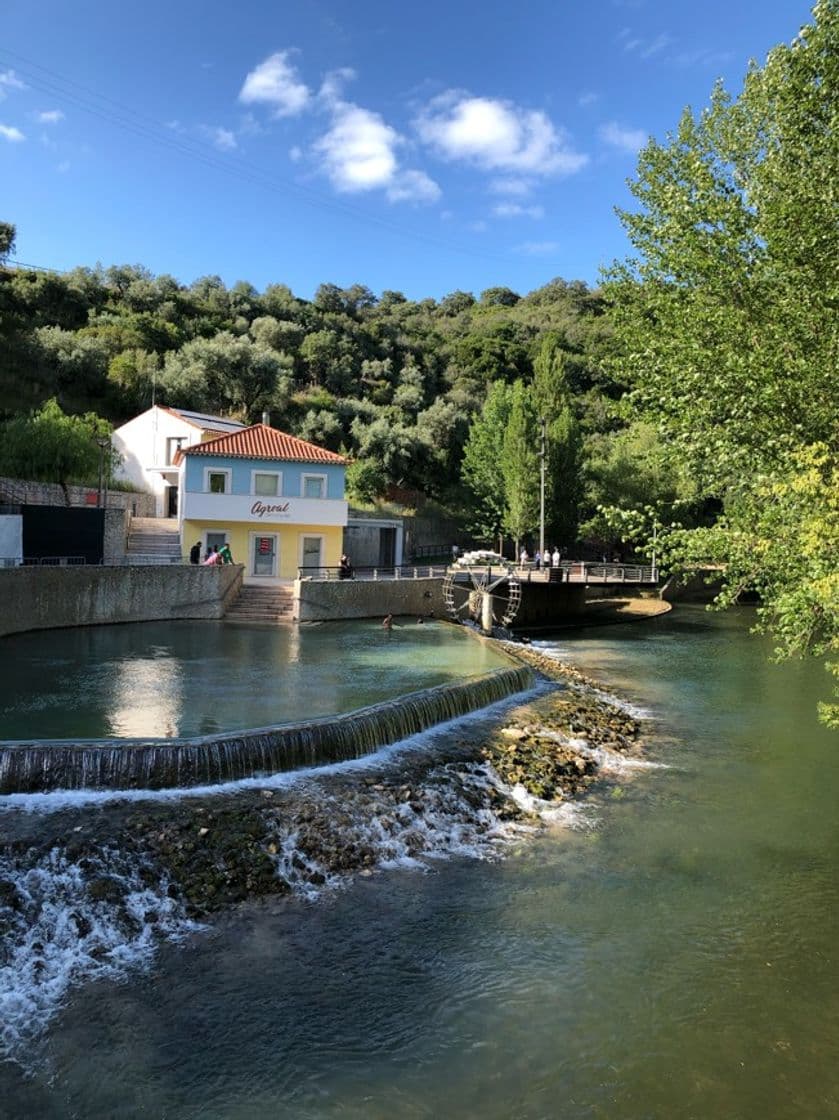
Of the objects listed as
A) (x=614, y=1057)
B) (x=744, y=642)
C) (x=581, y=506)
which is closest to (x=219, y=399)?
(x=581, y=506)

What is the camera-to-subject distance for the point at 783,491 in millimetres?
8797

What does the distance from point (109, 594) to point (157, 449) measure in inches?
760

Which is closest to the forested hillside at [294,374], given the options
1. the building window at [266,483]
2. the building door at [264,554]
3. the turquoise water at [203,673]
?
the building window at [266,483]

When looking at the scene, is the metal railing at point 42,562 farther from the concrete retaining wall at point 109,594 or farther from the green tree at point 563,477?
the green tree at point 563,477

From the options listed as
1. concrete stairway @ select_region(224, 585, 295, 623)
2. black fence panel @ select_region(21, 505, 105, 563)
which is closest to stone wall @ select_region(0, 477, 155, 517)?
black fence panel @ select_region(21, 505, 105, 563)

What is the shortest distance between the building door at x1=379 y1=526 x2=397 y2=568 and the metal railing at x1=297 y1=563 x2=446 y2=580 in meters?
7.02

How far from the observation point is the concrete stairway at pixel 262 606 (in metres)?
30.0

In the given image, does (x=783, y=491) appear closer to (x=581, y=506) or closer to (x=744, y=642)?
(x=744, y=642)

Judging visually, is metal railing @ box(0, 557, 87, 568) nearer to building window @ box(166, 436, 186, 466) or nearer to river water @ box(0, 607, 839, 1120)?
building window @ box(166, 436, 186, 466)

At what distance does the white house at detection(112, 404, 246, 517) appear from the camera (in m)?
43.1

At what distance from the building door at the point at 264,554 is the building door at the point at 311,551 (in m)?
1.20

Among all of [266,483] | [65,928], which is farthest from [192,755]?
[266,483]

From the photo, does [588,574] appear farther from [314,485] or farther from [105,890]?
[105,890]

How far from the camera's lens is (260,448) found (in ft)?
113
